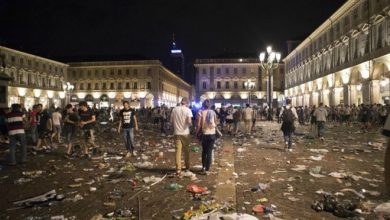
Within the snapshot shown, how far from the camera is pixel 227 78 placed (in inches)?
3324

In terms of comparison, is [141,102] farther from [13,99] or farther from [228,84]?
[13,99]

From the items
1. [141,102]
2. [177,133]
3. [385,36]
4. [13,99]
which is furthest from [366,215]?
[141,102]

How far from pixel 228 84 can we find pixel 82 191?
257 feet

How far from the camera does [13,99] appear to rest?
2274 inches

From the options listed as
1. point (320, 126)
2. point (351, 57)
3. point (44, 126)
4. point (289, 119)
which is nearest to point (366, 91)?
point (351, 57)

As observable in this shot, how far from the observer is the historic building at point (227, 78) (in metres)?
83.9

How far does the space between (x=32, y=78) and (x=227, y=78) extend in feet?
135

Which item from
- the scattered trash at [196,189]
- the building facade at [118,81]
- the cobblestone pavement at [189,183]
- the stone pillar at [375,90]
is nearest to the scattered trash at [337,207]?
the cobblestone pavement at [189,183]

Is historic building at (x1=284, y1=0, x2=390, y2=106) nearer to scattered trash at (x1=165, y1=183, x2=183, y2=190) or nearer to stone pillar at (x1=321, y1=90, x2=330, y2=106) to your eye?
stone pillar at (x1=321, y1=90, x2=330, y2=106)

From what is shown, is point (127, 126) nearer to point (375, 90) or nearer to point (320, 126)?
point (320, 126)

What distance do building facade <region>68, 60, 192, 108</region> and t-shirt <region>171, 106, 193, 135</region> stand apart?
7204 cm

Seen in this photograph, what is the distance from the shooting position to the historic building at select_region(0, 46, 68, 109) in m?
59.0

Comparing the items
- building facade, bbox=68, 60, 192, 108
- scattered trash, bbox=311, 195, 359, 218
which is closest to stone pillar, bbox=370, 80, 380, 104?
scattered trash, bbox=311, 195, 359, 218

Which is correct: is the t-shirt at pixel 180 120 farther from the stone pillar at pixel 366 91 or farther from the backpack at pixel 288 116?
the stone pillar at pixel 366 91
